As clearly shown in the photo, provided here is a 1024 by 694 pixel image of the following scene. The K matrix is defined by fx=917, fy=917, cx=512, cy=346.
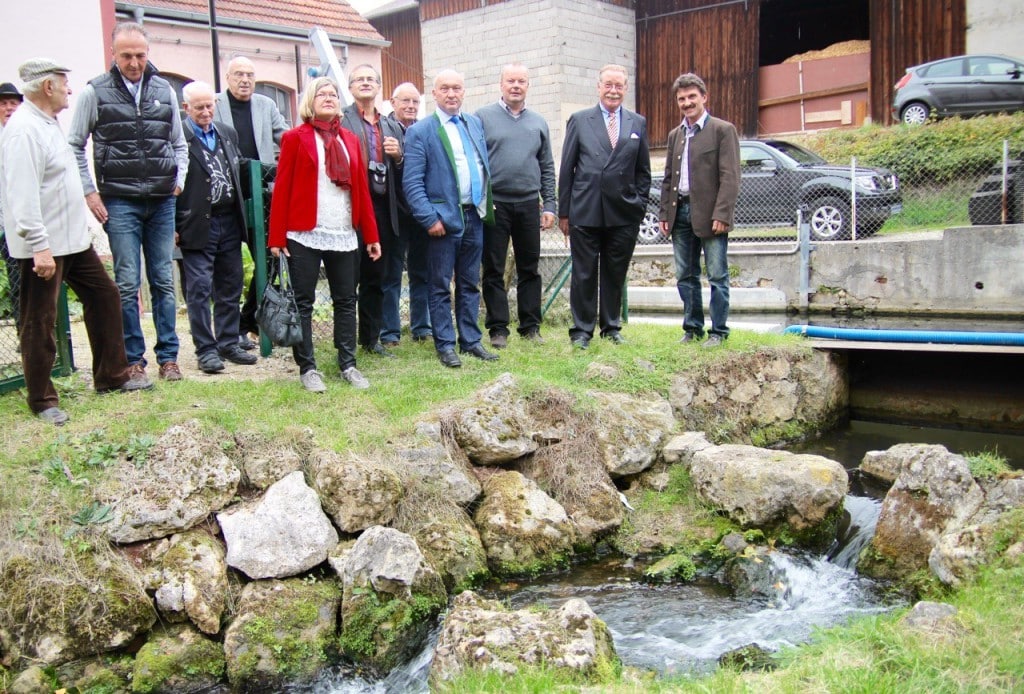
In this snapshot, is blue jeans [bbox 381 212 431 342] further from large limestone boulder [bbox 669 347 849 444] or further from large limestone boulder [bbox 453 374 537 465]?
large limestone boulder [bbox 669 347 849 444]

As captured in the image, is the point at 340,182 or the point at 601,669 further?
the point at 340,182

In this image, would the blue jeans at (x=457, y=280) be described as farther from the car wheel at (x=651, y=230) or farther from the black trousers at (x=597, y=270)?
the car wheel at (x=651, y=230)

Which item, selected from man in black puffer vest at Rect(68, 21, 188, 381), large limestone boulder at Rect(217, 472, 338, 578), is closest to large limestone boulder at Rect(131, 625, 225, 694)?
large limestone boulder at Rect(217, 472, 338, 578)

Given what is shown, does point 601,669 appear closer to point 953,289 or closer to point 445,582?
point 445,582

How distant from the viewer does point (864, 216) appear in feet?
44.6

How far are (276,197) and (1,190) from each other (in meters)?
1.60

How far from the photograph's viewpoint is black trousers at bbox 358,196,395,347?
720 cm

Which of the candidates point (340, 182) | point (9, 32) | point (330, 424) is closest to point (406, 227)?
point (340, 182)

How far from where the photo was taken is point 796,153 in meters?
15.0

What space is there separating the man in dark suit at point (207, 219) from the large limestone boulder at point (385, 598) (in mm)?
2523

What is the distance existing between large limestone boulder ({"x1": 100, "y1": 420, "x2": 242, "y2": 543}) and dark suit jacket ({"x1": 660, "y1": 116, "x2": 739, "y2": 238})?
432 cm

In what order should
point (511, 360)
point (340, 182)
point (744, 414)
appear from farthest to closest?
point (744, 414) < point (511, 360) < point (340, 182)

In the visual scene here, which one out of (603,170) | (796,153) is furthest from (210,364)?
(796,153)

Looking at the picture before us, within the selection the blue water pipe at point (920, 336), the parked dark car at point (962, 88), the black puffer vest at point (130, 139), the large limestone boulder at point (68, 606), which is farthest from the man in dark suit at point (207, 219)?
the parked dark car at point (962, 88)
